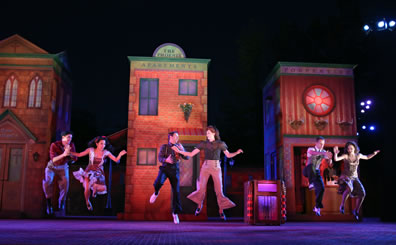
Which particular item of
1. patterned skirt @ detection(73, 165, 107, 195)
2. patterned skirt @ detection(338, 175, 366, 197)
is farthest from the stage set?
patterned skirt @ detection(73, 165, 107, 195)

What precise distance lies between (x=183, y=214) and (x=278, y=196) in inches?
184

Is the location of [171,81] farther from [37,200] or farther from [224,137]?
[224,137]

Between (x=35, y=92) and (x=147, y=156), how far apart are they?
554cm

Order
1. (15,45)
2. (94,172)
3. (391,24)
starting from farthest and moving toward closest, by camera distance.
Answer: (15,45) → (391,24) → (94,172)

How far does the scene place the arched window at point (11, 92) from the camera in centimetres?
1633

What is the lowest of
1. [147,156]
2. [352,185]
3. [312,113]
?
[352,185]

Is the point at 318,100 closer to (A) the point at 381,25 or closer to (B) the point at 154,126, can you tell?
(A) the point at 381,25

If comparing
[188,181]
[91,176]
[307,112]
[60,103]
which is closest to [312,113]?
[307,112]

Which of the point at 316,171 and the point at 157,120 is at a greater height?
the point at 157,120

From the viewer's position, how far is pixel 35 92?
53.8 feet

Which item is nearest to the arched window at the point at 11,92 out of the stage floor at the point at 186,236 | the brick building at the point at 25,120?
the brick building at the point at 25,120

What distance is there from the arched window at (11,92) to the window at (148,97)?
5.33 metres

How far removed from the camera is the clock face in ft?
52.9

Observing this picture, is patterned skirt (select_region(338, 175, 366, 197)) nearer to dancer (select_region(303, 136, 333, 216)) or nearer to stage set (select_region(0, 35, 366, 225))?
dancer (select_region(303, 136, 333, 216))
